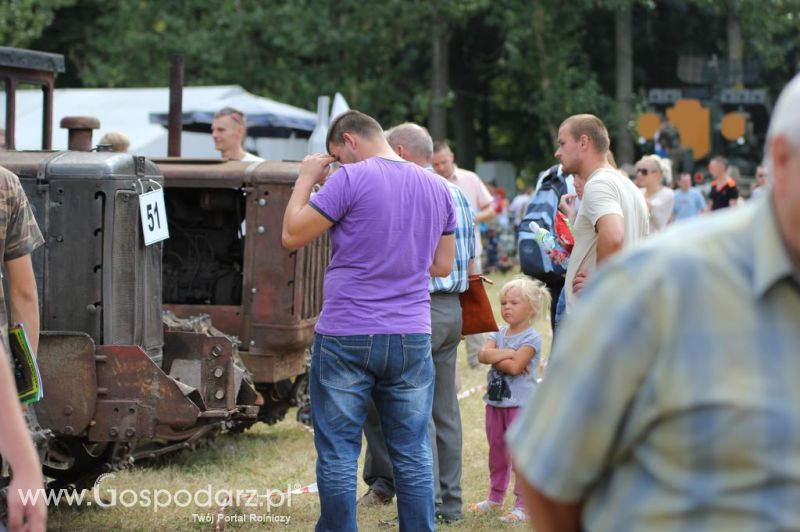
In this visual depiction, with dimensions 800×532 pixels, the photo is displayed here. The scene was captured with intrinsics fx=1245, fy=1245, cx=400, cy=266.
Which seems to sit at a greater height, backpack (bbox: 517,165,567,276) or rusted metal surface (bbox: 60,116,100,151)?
rusted metal surface (bbox: 60,116,100,151)

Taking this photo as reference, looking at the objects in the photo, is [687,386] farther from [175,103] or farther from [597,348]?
[175,103]

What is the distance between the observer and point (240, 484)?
6469 mm

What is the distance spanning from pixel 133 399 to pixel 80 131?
176cm

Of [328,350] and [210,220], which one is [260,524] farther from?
[210,220]

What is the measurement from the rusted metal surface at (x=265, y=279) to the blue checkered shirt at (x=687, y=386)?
17.6 ft

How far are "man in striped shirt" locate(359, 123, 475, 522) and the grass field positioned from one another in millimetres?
195

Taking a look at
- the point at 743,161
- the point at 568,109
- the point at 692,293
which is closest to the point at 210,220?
the point at 692,293

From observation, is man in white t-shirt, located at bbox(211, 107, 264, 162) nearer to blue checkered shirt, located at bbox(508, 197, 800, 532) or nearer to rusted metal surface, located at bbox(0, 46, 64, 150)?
rusted metal surface, located at bbox(0, 46, 64, 150)

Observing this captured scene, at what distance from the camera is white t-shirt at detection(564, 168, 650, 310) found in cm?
487

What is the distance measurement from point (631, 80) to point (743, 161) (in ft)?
21.5

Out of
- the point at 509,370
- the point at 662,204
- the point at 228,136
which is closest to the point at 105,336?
the point at 509,370

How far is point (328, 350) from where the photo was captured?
4.52m

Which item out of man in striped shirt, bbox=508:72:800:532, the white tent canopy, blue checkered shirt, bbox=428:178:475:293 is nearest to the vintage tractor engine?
blue checkered shirt, bbox=428:178:475:293

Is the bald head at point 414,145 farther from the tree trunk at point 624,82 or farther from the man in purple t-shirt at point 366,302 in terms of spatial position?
the tree trunk at point 624,82
